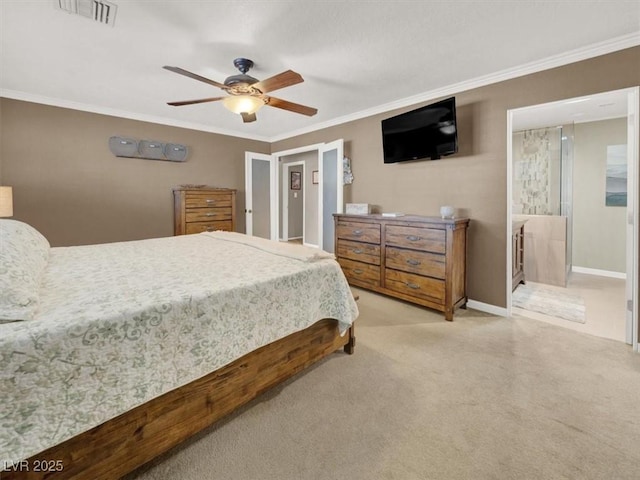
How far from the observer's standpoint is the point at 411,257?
130 inches

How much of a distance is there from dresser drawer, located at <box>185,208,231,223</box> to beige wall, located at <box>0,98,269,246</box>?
0.49 meters

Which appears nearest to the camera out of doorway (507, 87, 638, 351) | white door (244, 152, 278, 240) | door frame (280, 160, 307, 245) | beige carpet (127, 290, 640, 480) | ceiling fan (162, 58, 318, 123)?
beige carpet (127, 290, 640, 480)

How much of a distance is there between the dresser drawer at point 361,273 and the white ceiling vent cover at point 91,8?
3270mm

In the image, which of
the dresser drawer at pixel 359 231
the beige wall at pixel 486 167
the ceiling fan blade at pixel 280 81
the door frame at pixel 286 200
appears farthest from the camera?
the door frame at pixel 286 200

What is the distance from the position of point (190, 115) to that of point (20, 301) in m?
4.04

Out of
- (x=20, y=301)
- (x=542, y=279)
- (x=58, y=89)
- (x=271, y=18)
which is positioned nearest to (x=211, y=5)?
(x=271, y=18)

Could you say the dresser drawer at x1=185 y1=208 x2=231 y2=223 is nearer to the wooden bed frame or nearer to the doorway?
the wooden bed frame

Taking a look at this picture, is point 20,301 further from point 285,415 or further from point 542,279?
point 542,279

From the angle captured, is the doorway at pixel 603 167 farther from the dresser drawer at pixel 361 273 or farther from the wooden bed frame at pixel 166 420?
the wooden bed frame at pixel 166 420

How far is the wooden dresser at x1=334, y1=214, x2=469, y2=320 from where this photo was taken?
3.02 meters

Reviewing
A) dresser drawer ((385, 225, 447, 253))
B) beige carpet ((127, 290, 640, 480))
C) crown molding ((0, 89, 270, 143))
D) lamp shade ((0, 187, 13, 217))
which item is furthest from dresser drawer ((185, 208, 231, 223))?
beige carpet ((127, 290, 640, 480))

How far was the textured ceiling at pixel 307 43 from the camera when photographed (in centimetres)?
199

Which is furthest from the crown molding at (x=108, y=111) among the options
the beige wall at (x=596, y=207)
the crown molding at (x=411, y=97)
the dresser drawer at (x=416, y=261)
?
the beige wall at (x=596, y=207)

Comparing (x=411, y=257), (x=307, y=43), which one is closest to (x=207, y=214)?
(x=307, y=43)
